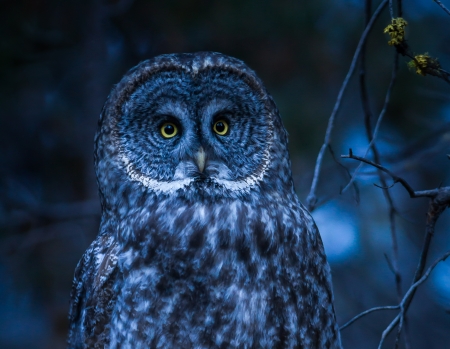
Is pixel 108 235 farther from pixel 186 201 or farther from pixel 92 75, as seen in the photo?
Answer: pixel 92 75

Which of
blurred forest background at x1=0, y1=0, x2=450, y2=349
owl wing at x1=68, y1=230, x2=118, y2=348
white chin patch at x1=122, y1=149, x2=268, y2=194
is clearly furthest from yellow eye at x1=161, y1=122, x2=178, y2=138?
blurred forest background at x1=0, y1=0, x2=450, y2=349

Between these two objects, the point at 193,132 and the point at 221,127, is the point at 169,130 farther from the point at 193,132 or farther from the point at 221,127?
the point at 221,127

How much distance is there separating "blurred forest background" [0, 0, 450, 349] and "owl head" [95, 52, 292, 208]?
2240 millimetres

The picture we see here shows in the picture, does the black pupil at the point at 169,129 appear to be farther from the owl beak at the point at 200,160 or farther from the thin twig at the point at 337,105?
the thin twig at the point at 337,105

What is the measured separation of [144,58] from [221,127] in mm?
2740

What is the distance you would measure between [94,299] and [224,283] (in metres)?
0.58

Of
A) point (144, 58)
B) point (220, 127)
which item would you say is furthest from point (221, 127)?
point (144, 58)

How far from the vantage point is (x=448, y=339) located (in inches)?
194

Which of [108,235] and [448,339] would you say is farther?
[448,339]

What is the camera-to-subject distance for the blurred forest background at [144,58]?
4926 mm

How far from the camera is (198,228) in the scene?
2.24 m

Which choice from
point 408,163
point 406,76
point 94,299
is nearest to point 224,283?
point 94,299

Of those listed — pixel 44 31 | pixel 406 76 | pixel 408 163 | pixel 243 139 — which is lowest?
pixel 243 139

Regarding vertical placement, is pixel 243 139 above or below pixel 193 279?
above
